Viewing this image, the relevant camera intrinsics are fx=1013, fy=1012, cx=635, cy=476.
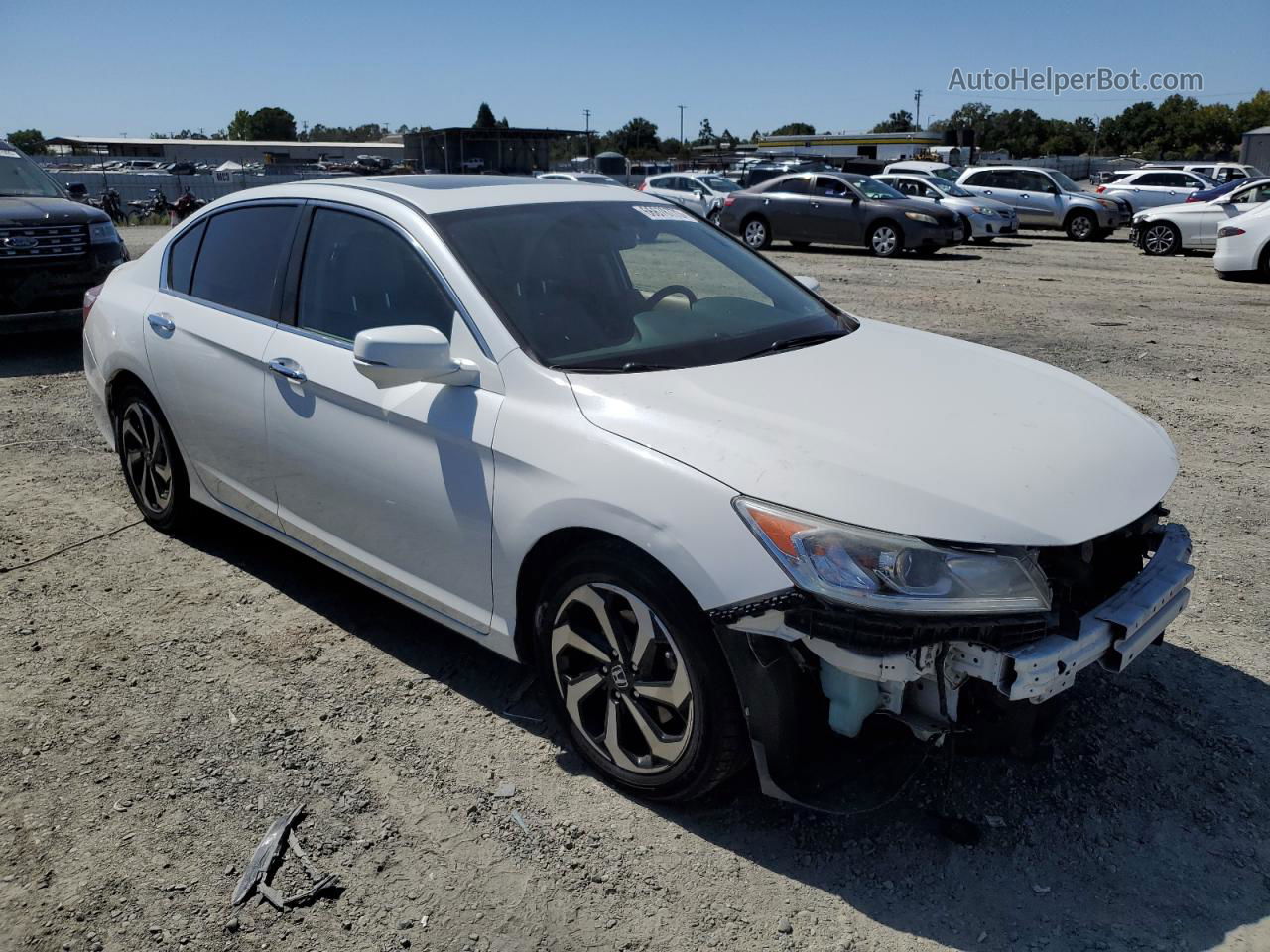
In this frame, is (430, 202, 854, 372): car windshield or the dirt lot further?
(430, 202, 854, 372): car windshield

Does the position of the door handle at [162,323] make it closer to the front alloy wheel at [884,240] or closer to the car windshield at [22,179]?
the car windshield at [22,179]

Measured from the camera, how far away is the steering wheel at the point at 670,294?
3617 millimetres

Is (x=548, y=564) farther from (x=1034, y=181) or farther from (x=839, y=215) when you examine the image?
(x=1034, y=181)

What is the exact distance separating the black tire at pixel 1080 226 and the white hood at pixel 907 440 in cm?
2258

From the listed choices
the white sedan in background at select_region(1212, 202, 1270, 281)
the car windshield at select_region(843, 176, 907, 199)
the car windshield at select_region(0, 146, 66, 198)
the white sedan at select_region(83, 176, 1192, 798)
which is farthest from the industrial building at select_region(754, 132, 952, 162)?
Result: the white sedan at select_region(83, 176, 1192, 798)

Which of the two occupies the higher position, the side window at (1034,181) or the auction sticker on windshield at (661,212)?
the side window at (1034,181)

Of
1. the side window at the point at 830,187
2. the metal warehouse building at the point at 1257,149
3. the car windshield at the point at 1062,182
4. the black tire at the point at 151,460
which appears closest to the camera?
the black tire at the point at 151,460

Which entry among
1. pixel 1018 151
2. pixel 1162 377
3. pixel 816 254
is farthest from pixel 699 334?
pixel 1018 151

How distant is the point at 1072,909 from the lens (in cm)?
252

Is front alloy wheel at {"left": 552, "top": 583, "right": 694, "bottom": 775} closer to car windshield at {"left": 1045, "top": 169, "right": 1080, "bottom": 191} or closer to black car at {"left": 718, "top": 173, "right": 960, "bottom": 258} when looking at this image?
black car at {"left": 718, "top": 173, "right": 960, "bottom": 258}

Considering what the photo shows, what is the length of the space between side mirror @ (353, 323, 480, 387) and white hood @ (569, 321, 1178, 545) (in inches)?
14.9

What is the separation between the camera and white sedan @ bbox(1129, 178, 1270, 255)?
18.5m

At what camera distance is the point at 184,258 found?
4.54 m

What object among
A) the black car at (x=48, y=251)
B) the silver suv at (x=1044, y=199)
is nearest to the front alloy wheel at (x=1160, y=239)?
the silver suv at (x=1044, y=199)
